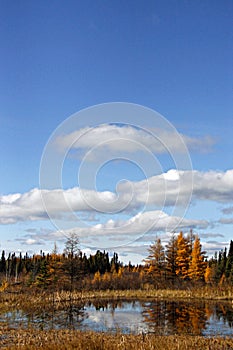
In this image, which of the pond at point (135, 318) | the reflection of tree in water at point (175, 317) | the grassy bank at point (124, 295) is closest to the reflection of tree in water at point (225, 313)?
the pond at point (135, 318)

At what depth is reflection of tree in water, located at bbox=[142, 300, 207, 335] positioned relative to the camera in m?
24.7

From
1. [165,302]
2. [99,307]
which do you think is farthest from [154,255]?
[99,307]

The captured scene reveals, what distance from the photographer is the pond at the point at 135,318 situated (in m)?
24.8

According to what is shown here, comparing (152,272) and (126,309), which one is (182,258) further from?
(126,309)

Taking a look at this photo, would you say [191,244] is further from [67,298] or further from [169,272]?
[67,298]

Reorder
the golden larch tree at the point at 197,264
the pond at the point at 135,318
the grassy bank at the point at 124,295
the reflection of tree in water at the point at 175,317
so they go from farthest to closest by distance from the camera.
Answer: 1. the golden larch tree at the point at 197,264
2. the grassy bank at the point at 124,295
3. the pond at the point at 135,318
4. the reflection of tree in water at the point at 175,317

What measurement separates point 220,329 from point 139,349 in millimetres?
14166

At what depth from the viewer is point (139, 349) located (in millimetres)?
12383

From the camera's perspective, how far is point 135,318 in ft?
98.4

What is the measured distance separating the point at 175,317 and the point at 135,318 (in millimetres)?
2685

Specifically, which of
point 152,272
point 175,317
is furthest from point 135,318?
point 152,272

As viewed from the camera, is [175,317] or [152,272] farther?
[152,272]

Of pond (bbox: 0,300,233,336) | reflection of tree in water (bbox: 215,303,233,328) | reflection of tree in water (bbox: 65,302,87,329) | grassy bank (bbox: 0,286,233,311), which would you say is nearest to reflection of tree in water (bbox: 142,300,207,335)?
pond (bbox: 0,300,233,336)

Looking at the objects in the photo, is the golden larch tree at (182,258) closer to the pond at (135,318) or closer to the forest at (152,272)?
the forest at (152,272)
